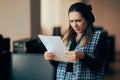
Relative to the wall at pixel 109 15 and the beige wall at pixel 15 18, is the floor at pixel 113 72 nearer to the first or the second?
the wall at pixel 109 15

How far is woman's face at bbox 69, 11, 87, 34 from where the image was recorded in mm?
1576

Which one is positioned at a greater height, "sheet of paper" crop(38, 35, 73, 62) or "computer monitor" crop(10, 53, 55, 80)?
"sheet of paper" crop(38, 35, 73, 62)

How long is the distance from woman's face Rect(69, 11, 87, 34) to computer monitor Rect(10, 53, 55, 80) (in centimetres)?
49

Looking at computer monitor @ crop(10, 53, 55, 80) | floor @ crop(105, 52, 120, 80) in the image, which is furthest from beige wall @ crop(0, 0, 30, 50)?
floor @ crop(105, 52, 120, 80)

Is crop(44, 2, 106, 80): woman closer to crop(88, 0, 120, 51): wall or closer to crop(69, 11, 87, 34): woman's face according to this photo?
crop(69, 11, 87, 34): woman's face

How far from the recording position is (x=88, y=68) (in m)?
1.57

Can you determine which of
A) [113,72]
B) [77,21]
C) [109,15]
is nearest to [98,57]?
[77,21]

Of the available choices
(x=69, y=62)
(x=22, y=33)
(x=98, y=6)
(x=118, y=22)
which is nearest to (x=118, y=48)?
(x=118, y=22)

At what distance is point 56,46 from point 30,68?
19.7 inches

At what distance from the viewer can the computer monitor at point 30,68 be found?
200 cm

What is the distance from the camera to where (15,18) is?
316 centimetres

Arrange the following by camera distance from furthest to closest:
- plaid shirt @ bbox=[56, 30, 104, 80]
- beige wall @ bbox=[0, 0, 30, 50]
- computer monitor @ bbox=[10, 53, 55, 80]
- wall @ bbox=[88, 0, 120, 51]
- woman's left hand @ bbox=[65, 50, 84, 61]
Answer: wall @ bbox=[88, 0, 120, 51], beige wall @ bbox=[0, 0, 30, 50], computer monitor @ bbox=[10, 53, 55, 80], plaid shirt @ bbox=[56, 30, 104, 80], woman's left hand @ bbox=[65, 50, 84, 61]

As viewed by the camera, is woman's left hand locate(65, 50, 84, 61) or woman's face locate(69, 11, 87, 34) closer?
woman's left hand locate(65, 50, 84, 61)

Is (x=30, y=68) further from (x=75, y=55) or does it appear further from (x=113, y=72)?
(x=113, y=72)
